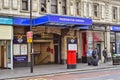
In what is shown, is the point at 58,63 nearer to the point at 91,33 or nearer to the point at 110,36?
the point at 91,33

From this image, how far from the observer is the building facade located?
1186 inches

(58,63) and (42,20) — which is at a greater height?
(42,20)

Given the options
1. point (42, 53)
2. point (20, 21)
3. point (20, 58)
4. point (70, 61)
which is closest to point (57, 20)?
point (20, 21)

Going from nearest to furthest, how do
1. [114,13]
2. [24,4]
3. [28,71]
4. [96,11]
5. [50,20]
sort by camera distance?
[28,71] → [50,20] → [24,4] → [96,11] → [114,13]

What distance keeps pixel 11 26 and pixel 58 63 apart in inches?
338

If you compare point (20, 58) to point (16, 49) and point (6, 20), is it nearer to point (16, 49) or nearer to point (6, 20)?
point (16, 49)

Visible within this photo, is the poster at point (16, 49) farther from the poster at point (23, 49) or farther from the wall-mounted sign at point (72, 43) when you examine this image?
the wall-mounted sign at point (72, 43)

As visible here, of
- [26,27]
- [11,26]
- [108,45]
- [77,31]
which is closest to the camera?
[11,26]

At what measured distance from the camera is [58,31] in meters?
34.9

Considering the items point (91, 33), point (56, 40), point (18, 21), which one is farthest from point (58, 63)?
point (18, 21)

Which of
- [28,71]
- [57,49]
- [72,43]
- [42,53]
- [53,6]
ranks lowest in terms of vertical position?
[28,71]

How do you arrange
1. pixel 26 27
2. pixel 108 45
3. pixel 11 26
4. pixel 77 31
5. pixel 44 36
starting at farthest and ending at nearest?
pixel 108 45
pixel 77 31
pixel 44 36
pixel 26 27
pixel 11 26

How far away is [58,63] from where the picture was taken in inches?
1409

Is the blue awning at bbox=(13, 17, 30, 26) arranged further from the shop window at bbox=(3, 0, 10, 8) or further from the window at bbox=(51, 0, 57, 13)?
the window at bbox=(51, 0, 57, 13)
